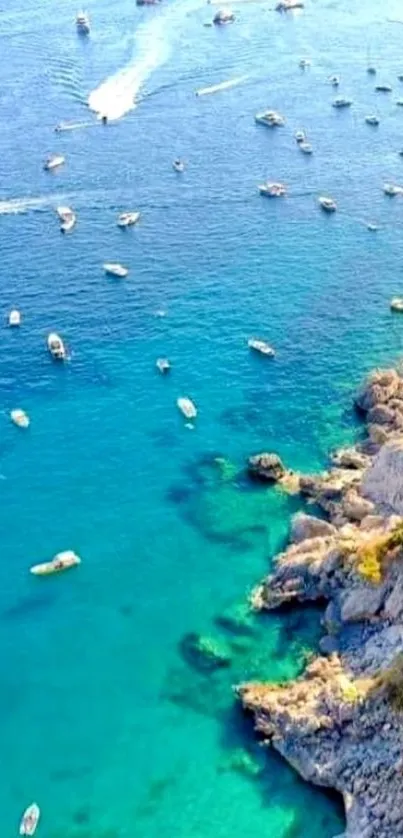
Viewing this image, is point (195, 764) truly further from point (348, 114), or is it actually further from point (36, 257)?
point (348, 114)

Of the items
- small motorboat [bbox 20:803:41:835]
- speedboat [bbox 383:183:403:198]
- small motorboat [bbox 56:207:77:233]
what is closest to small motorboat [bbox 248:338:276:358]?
small motorboat [bbox 56:207:77:233]

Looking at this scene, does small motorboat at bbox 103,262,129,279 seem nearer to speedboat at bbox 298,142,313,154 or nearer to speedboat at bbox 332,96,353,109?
speedboat at bbox 298,142,313,154

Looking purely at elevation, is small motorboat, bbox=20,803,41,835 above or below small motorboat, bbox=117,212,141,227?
below

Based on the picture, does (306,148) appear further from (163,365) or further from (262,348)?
(163,365)

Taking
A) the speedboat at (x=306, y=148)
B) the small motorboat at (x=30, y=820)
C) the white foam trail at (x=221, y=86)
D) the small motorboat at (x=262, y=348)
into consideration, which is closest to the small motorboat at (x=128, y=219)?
the speedboat at (x=306, y=148)

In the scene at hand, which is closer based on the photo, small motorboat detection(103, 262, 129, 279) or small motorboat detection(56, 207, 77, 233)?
small motorboat detection(103, 262, 129, 279)

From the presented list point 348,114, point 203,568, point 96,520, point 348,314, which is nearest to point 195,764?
point 203,568

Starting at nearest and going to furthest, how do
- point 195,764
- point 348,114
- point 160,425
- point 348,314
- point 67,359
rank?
point 195,764 → point 160,425 → point 67,359 → point 348,314 → point 348,114
